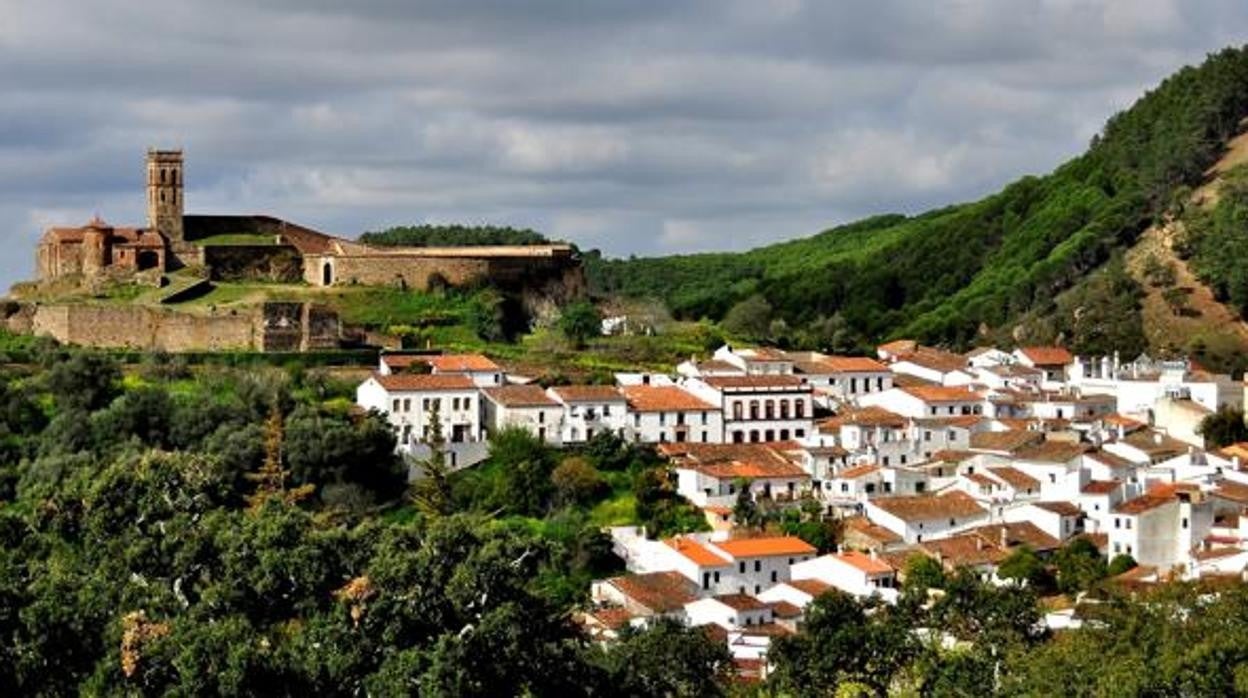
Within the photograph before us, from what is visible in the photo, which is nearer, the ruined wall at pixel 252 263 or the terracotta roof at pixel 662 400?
the terracotta roof at pixel 662 400

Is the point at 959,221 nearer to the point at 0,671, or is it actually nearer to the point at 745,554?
the point at 745,554

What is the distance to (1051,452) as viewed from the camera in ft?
175

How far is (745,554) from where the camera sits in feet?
155

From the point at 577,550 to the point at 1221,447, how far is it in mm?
19670

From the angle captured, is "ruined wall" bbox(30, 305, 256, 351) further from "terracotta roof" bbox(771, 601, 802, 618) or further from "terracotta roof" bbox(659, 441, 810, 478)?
"terracotta roof" bbox(771, 601, 802, 618)

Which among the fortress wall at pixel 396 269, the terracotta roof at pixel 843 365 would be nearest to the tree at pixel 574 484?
the terracotta roof at pixel 843 365

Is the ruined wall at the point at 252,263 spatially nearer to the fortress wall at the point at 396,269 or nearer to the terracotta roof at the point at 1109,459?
the fortress wall at the point at 396,269

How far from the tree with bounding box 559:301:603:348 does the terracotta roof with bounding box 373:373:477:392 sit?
445 inches

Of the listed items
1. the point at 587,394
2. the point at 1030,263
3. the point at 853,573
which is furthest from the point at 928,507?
the point at 1030,263

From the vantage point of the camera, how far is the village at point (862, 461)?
150 ft

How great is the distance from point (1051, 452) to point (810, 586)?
11154mm

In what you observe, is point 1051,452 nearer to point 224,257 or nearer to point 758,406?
point 758,406

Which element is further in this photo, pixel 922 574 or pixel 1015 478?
pixel 1015 478

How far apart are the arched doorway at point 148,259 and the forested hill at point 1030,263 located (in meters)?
24.8
